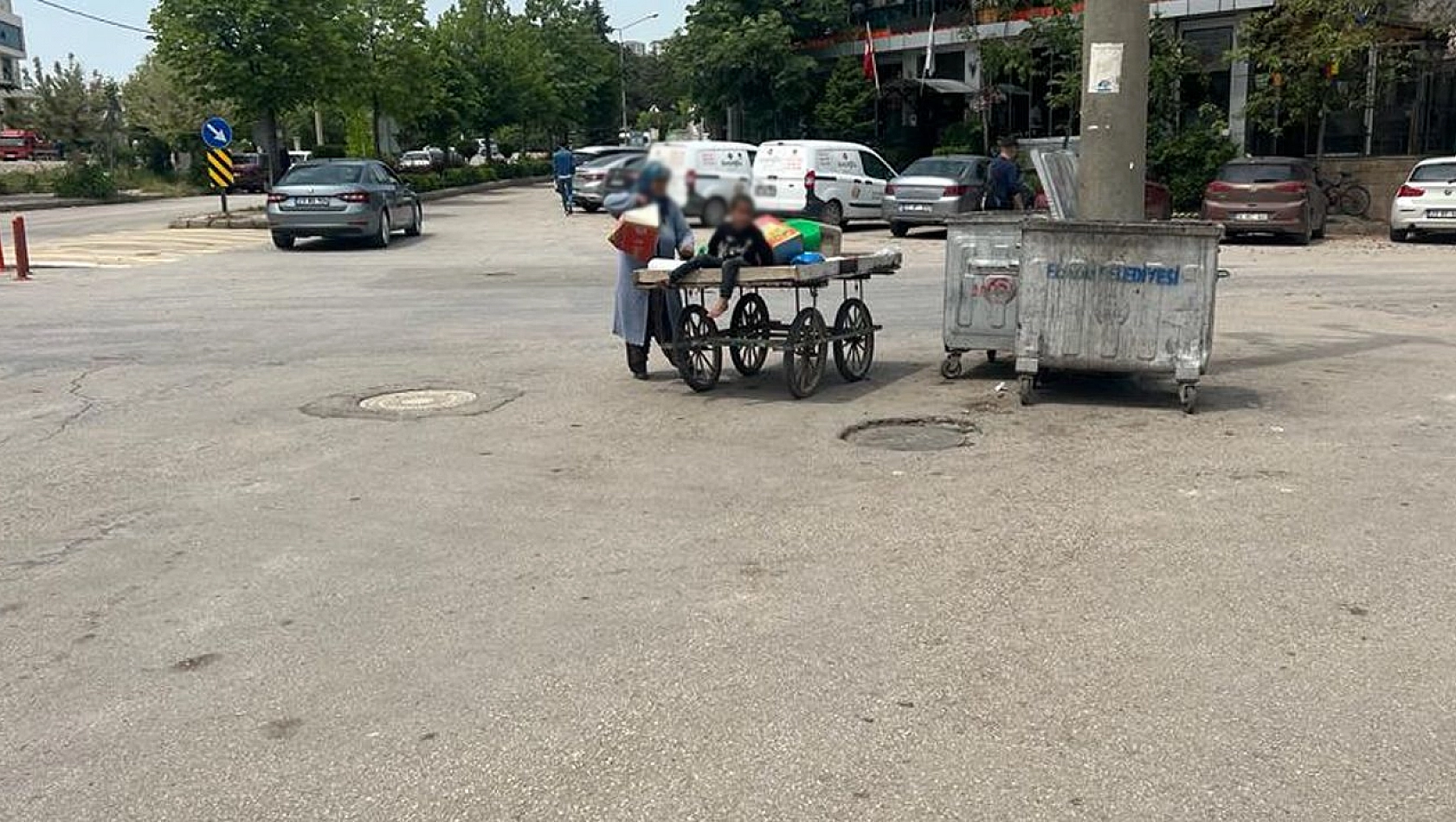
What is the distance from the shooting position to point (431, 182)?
42.7 meters

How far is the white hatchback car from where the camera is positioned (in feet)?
74.7

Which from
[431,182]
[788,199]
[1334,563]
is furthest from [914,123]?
[788,199]

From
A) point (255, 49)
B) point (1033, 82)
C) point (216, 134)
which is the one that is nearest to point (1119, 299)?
point (216, 134)

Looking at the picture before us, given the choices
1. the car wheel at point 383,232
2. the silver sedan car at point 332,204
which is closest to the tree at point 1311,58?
the car wheel at point 383,232

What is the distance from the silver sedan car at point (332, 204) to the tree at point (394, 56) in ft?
50.8

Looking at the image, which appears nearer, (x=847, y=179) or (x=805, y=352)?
(x=805, y=352)

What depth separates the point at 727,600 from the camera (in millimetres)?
5418

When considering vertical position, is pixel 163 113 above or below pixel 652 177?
above

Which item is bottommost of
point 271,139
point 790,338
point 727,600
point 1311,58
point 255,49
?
point 727,600

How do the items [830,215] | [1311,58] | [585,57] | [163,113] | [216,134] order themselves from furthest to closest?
1. [163,113]
2. [216,134]
3. [1311,58]
4. [830,215]
5. [585,57]

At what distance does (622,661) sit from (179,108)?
2344 inches

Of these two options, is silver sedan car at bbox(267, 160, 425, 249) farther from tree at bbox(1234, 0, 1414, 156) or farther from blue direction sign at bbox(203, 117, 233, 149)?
tree at bbox(1234, 0, 1414, 156)

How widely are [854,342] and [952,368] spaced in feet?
2.64

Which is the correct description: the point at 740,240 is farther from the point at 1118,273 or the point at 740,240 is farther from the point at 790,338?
the point at 1118,273
